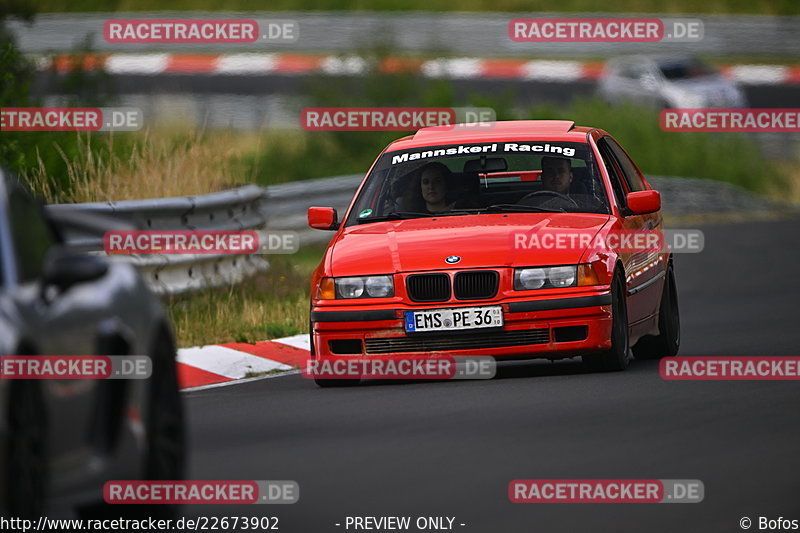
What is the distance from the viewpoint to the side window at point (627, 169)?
1414cm

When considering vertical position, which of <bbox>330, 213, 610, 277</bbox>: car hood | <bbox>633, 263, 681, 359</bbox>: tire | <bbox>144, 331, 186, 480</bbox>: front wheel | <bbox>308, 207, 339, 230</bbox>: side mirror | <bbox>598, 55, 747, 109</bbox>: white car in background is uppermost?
<bbox>598, 55, 747, 109</bbox>: white car in background

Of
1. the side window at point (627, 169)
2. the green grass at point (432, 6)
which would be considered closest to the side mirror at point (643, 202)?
the side window at point (627, 169)

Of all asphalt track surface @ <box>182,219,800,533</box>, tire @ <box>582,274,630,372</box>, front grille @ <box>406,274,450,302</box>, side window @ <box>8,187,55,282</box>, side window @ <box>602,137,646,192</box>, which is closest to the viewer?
side window @ <box>8,187,55,282</box>

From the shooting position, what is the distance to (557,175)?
13297mm

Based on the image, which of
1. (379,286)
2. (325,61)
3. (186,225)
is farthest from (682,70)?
(379,286)

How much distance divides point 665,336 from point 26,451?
8.11 meters

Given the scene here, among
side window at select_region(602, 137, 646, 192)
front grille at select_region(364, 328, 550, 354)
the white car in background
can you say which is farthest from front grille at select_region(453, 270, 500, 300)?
the white car in background

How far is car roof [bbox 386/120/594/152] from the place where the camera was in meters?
13.6

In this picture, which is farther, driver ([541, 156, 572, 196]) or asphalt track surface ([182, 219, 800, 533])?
driver ([541, 156, 572, 196])

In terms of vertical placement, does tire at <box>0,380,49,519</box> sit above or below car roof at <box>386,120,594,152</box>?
below

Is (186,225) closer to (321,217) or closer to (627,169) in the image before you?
(321,217)

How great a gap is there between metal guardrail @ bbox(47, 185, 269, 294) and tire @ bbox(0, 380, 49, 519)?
741cm

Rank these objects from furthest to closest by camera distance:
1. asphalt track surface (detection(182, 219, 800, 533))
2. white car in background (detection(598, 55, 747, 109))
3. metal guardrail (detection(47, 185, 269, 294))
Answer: white car in background (detection(598, 55, 747, 109)), metal guardrail (detection(47, 185, 269, 294)), asphalt track surface (detection(182, 219, 800, 533))

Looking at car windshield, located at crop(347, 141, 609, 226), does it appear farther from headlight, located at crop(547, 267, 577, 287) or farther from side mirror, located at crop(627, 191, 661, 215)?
headlight, located at crop(547, 267, 577, 287)
